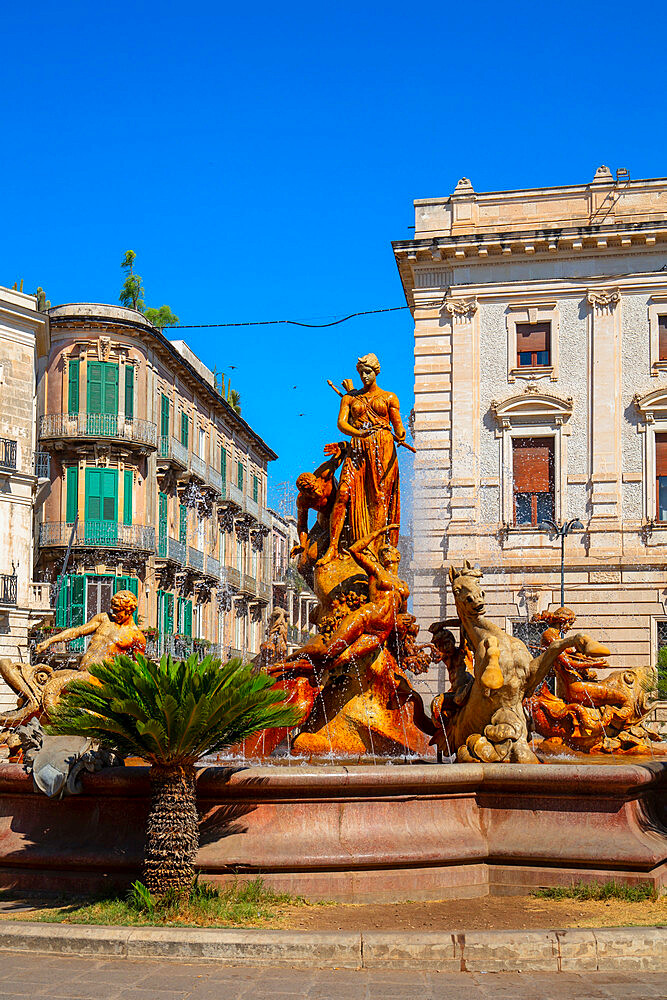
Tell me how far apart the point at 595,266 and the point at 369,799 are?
26588 mm

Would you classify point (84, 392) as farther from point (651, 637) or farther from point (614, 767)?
point (614, 767)

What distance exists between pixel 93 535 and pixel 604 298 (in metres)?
17.7

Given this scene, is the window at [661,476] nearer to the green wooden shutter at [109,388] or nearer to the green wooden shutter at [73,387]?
the green wooden shutter at [109,388]

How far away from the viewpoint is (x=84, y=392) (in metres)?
→ 38.3

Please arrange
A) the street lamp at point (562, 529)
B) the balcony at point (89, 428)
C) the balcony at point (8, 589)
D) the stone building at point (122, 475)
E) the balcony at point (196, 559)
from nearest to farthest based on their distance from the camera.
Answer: the street lamp at point (562, 529)
the balcony at point (8, 589)
the stone building at point (122, 475)
the balcony at point (89, 428)
the balcony at point (196, 559)

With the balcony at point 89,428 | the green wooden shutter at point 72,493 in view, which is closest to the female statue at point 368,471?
the green wooden shutter at point 72,493

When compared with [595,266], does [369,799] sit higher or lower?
lower

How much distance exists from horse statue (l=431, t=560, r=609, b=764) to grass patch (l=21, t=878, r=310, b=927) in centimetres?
203

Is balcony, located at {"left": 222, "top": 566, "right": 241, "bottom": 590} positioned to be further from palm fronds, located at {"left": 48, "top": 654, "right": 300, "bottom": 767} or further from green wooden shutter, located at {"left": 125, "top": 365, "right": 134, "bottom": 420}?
palm fronds, located at {"left": 48, "top": 654, "right": 300, "bottom": 767}

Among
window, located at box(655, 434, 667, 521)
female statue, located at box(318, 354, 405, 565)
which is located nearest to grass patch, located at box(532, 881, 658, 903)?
female statue, located at box(318, 354, 405, 565)

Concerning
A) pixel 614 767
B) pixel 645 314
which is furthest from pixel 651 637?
pixel 614 767

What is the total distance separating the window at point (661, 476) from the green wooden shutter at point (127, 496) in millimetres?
17335

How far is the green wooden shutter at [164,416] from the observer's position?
40844mm

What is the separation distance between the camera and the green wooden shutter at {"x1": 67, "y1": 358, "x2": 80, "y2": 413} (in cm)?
3809
